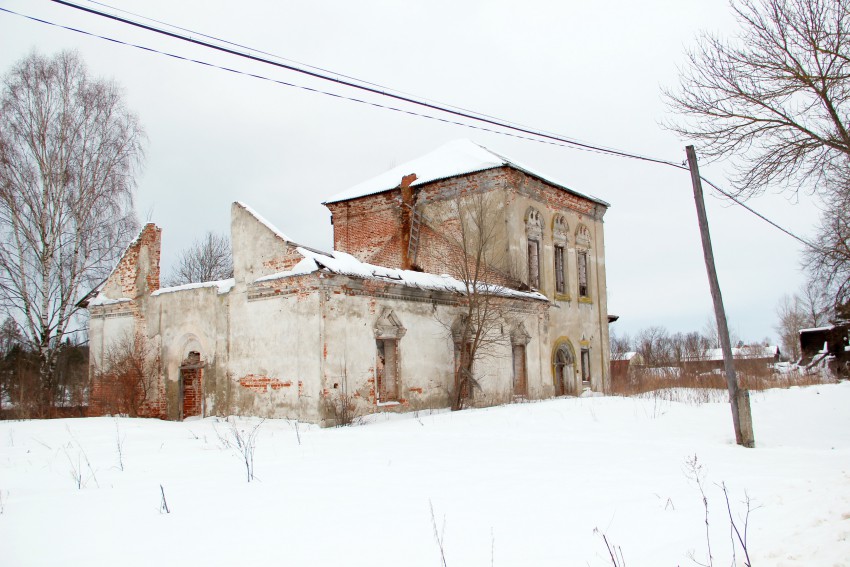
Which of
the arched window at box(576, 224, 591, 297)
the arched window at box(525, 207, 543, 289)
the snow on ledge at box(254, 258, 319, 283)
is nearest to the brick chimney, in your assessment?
the arched window at box(525, 207, 543, 289)

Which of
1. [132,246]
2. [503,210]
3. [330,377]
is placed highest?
[503,210]

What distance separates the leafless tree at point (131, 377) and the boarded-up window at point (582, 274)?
48.7 feet

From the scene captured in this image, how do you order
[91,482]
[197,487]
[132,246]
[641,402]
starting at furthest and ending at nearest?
[132,246]
[641,402]
[91,482]
[197,487]

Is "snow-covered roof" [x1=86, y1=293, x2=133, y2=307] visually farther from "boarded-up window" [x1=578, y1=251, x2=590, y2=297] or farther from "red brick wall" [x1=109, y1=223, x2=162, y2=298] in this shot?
"boarded-up window" [x1=578, y1=251, x2=590, y2=297]

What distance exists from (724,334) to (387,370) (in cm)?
736

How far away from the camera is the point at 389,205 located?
2238cm

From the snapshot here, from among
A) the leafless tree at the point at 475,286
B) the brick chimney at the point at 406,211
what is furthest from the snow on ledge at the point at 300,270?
the brick chimney at the point at 406,211

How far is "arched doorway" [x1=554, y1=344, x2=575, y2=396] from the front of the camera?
21531mm

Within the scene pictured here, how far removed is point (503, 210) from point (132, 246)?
429 inches

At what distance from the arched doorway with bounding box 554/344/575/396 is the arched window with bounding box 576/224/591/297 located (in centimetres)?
263

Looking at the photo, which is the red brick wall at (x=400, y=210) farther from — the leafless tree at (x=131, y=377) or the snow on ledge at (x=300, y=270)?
the leafless tree at (x=131, y=377)

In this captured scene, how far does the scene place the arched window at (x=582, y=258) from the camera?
77.5ft

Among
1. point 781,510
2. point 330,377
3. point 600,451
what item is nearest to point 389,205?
point 330,377

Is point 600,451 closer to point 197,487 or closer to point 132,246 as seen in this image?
point 197,487
